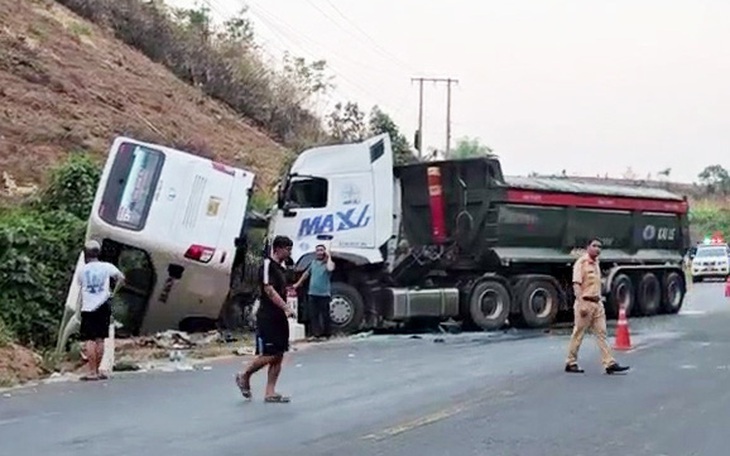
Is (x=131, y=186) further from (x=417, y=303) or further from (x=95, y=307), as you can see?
(x=417, y=303)

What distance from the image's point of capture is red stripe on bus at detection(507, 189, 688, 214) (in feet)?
76.2

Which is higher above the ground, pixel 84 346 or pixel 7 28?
pixel 7 28

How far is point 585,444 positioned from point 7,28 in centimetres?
2742

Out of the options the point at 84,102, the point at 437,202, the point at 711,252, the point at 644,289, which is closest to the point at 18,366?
the point at 437,202

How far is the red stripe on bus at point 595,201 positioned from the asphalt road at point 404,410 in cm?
578

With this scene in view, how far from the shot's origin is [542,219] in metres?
23.6

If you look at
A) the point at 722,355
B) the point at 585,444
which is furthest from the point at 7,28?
the point at 585,444

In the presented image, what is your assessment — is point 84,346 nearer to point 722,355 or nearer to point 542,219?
point 722,355

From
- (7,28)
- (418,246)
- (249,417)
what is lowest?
(249,417)

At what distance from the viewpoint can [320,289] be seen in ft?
67.1

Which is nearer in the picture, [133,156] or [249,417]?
[249,417]

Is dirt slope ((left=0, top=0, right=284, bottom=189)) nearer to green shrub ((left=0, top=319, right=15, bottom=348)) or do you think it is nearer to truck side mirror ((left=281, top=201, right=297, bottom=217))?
truck side mirror ((left=281, top=201, right=297, bottom=217))

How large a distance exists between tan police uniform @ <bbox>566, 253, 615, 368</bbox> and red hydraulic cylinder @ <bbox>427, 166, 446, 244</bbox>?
8.10m

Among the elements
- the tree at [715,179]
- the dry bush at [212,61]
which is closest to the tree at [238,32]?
the dry bush at [212,61]
